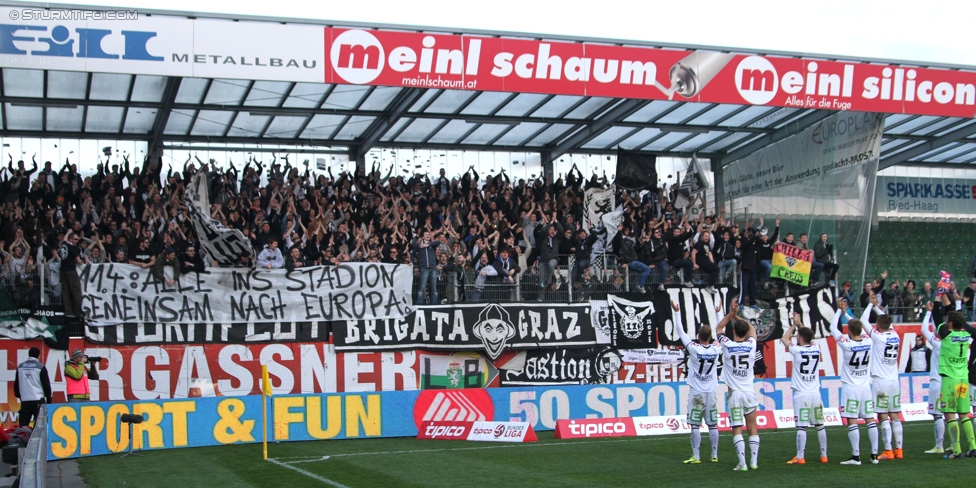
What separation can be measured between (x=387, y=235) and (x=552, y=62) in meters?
5.98

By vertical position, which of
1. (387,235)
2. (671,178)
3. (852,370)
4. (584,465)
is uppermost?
(671,178)

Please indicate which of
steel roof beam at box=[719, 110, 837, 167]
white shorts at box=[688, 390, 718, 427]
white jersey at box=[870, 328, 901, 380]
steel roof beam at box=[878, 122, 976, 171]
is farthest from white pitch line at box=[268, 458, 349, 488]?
steel roof beam at box=[878, 122, 976, 171]

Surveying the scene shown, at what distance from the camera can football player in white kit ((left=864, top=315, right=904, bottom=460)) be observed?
14.5m

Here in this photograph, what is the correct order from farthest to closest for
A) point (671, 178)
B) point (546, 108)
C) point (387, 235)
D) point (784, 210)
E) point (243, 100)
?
point (671, 178), point (784, 210), point (546, 108), point (243, 100), point (387, 235)

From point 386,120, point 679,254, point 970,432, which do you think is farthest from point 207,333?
point 970,432

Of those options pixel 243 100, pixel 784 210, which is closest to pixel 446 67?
pixel 243 100

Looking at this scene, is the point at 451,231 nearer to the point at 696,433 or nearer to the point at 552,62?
the point at 552,62

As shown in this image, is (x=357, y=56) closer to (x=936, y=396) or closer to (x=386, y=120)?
(x=386, y=120)

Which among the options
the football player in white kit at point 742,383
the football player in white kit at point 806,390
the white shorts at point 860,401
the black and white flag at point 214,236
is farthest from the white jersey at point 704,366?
the black and white flag at point 214,236

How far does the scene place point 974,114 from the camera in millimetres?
26891

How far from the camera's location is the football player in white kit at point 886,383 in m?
14.5

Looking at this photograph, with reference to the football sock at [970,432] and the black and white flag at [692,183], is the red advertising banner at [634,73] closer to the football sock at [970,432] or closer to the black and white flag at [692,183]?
the black and white flag at [692,183]

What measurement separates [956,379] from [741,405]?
341cm

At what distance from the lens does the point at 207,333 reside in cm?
2164
